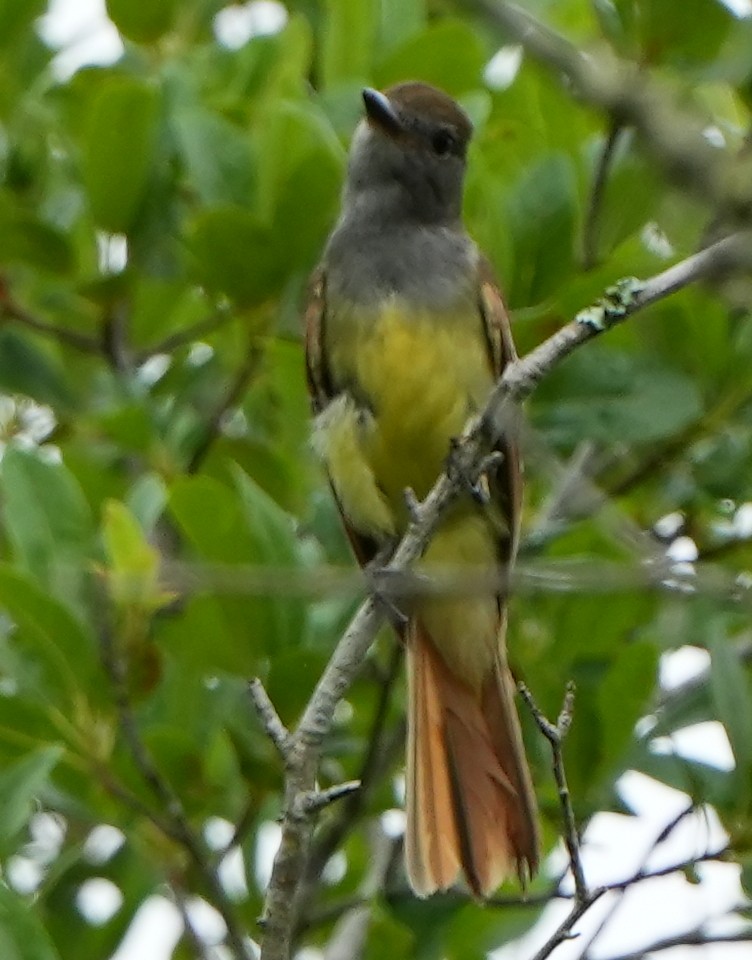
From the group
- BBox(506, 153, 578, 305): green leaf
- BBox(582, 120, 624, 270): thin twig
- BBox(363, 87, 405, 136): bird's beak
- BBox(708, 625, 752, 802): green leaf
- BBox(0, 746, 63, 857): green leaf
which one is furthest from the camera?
BBox(363, 87, 405, 136): bird's beak

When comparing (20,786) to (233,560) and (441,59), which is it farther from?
(441,59)

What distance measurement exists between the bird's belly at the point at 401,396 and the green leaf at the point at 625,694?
24.9 inches

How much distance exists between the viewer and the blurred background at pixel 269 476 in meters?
3.31

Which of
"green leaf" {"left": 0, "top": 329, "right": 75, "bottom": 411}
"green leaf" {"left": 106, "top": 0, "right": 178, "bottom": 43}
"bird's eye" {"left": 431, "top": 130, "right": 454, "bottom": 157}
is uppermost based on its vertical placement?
"green leaf" {"left": 106, "top": 0, "right": 178, "bottom": 43}

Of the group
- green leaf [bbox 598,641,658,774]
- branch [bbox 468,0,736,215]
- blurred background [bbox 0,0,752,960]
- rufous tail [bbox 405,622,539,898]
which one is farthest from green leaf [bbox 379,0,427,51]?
branch [bbox 468,0,736,215]

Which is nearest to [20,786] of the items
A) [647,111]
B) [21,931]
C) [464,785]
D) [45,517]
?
[21,931]

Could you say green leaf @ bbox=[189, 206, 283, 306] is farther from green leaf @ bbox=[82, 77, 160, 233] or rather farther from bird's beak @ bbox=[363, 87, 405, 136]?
bird's beak @ bbox=[363, 87, 405, 136]

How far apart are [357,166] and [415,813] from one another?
1564 mm

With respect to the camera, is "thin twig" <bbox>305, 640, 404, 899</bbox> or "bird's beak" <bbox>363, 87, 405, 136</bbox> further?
"bird's beak" <bbox>363, 87, 405, 136</bbox>

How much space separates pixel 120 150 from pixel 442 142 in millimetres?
788

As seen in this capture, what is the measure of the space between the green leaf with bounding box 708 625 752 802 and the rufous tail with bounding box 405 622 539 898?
53 cm

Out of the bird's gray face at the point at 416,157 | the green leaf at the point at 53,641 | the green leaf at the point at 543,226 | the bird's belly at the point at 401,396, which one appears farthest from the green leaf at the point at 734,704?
the bird's gray face at the point at 416,157

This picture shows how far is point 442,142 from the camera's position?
419 cm

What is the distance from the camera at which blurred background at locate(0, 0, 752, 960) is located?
130 inches
